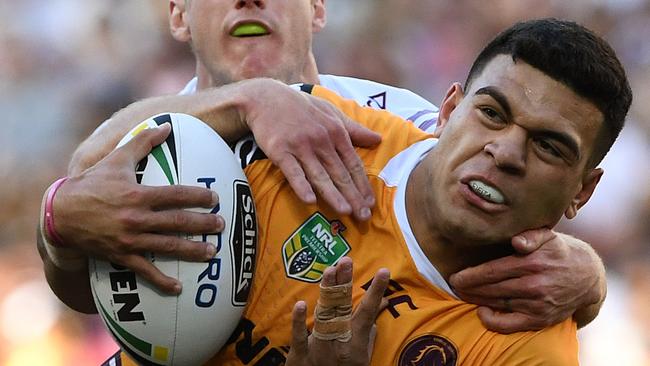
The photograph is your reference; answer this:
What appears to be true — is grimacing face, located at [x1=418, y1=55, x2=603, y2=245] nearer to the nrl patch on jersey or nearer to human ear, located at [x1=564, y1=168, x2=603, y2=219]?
human ear, located at [x1=564, y1=168, x2=603, y2=219]

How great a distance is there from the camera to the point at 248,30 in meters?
3.35

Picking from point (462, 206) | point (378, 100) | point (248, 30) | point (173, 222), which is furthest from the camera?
point (378, 100)

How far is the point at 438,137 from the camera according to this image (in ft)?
8.04

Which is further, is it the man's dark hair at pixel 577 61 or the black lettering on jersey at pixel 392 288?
the black lettering on jersey at pixel 392 288

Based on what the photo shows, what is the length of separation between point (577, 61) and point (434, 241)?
509 mm

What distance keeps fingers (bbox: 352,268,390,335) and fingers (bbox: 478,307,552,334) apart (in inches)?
11.9

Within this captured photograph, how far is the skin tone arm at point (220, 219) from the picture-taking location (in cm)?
214

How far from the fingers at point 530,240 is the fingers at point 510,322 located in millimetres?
146

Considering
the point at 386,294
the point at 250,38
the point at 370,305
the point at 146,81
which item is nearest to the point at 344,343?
the point at 370,305

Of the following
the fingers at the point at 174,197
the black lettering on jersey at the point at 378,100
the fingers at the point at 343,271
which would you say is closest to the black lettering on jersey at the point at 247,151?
the fingers at the point at 174,197

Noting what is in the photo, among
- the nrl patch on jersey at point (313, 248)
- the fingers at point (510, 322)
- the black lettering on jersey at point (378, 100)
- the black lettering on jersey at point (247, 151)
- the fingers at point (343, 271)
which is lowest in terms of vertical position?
the black lettering on jersey at point (378, 100)

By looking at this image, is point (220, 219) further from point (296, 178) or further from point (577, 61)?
point (577, 61)

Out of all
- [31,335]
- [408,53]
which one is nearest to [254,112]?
[31,335]

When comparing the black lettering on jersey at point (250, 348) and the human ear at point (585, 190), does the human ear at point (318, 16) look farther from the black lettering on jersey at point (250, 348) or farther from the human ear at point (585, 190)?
the black lettering on jersey at point (250, 348)
